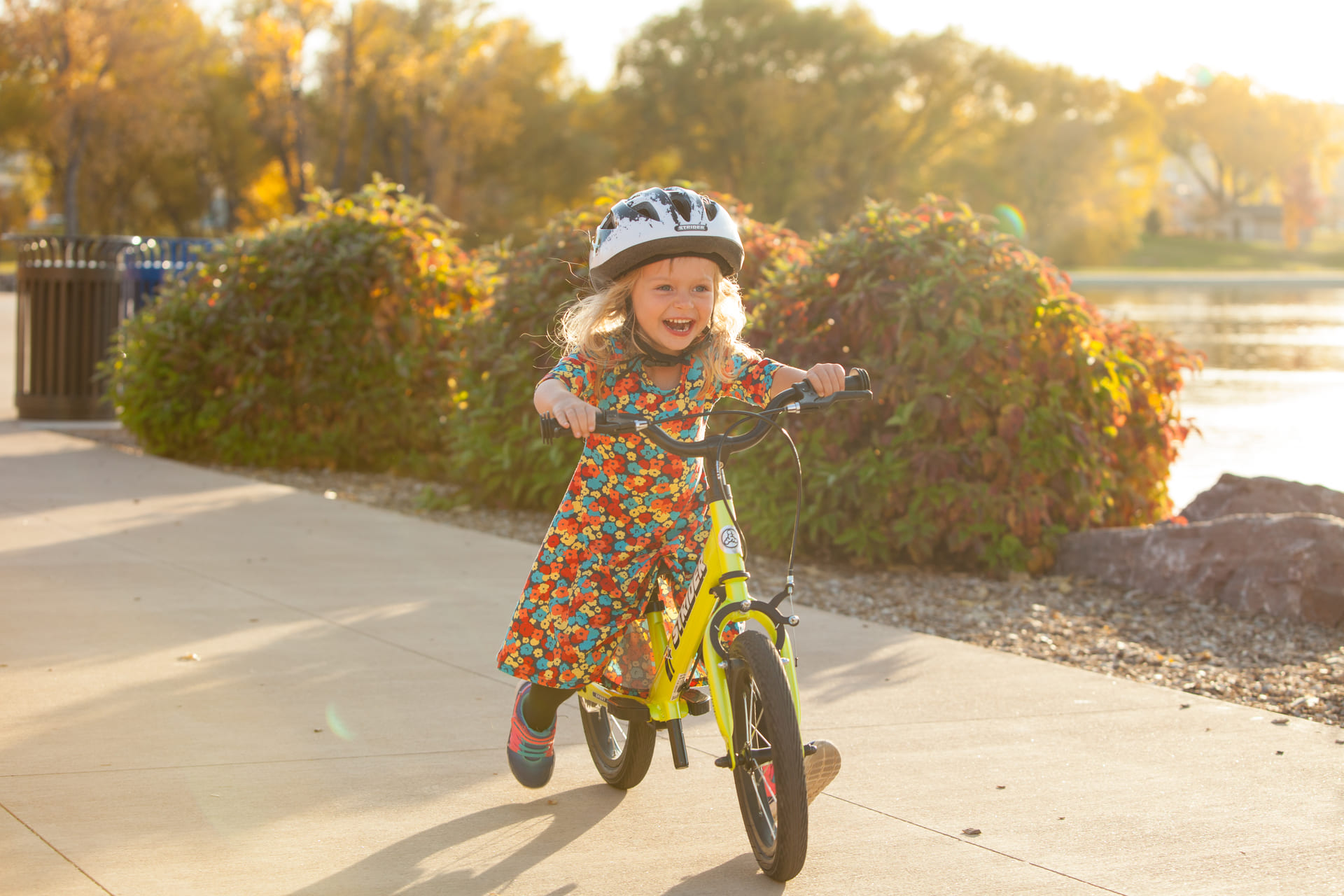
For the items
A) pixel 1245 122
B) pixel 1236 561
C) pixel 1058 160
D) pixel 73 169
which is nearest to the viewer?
pixel 1236 561

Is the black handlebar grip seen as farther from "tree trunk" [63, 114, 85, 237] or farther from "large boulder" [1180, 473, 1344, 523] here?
"tree trunk" [63, 114, 85, 237]

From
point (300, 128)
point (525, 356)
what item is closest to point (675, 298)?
point (525, 356)

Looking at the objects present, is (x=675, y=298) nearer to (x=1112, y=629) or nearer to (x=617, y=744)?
(x=617, y=744)

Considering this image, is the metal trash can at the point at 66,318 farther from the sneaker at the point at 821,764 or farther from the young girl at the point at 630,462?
the sneaker at the point at 821,764

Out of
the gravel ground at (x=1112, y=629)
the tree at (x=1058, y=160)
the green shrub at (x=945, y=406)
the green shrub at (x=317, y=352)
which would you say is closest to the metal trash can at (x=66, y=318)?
the green shrub at (x=317, y=352)

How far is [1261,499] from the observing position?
7.73 metres

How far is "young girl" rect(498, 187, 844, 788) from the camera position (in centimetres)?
363

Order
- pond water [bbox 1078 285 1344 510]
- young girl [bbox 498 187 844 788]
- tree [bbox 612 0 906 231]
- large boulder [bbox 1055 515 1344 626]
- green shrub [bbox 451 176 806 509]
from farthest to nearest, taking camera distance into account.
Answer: tree [bbox 612 0 906 231] < pond water [bbox 1078 285 1344 510] < green shrub [bbox 451 176 806 509] < large boulder [bbox 1055 515 1344 626] < young girl [bbox 498 187 844 788]

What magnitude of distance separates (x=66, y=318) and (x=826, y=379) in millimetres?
10174

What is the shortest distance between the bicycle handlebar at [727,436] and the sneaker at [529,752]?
2.78 feet

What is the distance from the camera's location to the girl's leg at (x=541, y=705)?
3842 millimetres

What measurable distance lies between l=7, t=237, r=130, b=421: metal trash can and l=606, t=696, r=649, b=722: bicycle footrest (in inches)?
369

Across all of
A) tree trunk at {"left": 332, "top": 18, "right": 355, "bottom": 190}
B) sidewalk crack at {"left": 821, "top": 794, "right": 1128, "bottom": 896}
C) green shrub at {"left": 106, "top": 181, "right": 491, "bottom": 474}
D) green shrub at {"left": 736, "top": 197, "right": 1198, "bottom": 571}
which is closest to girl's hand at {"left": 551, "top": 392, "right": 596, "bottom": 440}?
sidewalk crack at {"left": 821, "top": 794, "right": 1128, "bottom": 896}

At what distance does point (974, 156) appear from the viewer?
76.6 m
